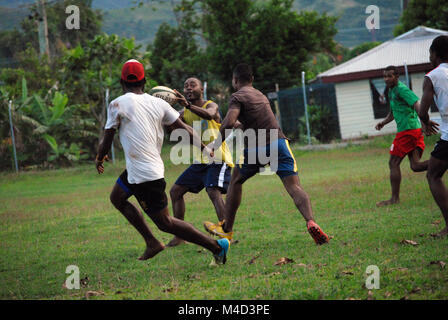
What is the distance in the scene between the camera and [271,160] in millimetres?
6781

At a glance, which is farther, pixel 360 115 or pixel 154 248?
pixel 360 115

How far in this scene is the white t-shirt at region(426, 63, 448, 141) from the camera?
648cm

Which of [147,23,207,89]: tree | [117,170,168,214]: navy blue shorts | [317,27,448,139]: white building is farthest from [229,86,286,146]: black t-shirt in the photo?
[147,23,207,89]: tree

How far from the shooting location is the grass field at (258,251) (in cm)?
496

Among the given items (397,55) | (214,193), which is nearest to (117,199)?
(214,193)

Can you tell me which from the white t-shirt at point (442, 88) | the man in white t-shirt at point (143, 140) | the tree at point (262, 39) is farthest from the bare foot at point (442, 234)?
the tree at point (262, 39)

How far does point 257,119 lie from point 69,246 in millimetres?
3299

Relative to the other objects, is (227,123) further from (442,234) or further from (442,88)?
(442,234)

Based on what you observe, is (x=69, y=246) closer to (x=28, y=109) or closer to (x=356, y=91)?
(x=28, y=109)

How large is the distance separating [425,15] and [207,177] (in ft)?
89.8

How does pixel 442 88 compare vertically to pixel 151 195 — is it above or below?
above

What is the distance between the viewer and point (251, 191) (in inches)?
518

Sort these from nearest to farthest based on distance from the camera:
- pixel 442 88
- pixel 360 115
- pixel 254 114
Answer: pixel 442 88 < pixel 254 114 < pixel 360 115
